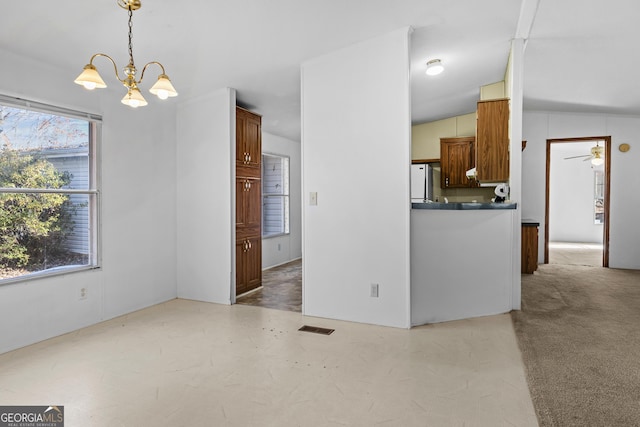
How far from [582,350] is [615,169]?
4.85 m

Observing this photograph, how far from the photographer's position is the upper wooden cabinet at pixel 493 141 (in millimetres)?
4066

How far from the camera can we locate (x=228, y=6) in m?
2.62

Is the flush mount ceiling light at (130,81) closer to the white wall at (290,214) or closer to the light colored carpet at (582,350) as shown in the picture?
the light colored carpet at (582,350)

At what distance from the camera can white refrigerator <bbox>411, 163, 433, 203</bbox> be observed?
648 cm

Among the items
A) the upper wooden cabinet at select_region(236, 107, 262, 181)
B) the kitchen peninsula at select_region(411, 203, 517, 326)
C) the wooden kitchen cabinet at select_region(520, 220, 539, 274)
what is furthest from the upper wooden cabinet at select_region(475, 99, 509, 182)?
the upper wooden cabinet at select_region(236, 107, 262, 181)

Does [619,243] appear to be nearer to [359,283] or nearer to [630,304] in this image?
[630,304]

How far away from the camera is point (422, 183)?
21.4 ft

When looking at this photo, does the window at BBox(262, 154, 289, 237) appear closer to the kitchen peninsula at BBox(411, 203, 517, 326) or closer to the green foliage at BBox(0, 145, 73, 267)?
the green foliage at BBox(0, 145, 73, 267)

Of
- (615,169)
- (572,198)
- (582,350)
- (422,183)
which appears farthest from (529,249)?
(572,198)

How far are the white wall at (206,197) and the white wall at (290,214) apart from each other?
6.49ft

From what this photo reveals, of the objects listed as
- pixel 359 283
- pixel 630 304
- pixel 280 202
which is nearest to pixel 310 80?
pixel 359 283

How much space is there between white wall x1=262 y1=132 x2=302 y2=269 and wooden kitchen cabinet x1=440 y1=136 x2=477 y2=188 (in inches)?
96.6

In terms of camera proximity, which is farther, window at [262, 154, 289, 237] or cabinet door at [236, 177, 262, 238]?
window at [262, 154, 289, 237]

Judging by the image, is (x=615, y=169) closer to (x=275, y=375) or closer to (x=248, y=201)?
(x=248, y=201)
